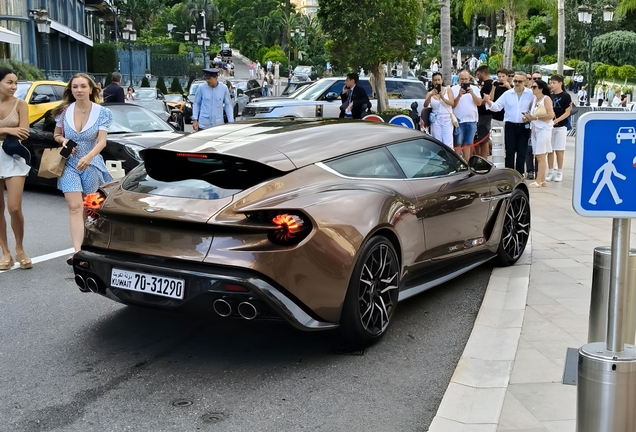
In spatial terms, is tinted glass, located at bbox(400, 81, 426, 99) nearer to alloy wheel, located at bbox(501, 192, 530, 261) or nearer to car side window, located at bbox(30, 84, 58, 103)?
car side window, located at bbox(30, 84, 58, 103)

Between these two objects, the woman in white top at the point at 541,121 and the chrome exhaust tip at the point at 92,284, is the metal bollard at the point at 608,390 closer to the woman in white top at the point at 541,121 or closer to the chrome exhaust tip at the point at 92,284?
the chrome exhaust tip at the point at 92,284

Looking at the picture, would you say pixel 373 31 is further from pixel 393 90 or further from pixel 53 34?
pixel 53 34

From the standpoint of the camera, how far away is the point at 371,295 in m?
5.27

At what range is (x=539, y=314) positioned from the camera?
613 cm

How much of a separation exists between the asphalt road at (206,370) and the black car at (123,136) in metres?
5.00

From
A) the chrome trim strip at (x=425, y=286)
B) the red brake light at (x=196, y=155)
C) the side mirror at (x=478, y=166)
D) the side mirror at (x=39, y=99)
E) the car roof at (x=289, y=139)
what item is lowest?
the chrome trim strip at (x=425, y=286)

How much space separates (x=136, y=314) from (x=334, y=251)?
1924 mm

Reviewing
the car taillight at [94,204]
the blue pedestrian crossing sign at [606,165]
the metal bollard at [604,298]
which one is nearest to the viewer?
the blue pedestrian crossing sign at [606,165]

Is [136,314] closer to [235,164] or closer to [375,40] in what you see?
[235,164]

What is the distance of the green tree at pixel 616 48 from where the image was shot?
6244cm

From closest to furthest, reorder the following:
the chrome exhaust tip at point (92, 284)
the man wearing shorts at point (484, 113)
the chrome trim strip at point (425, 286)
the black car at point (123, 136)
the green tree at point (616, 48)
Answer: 1. the chrome exhaust tip at point (92, 284)
2. the chrome trim strip at point (425, 286)
3. the black car at point (123, 136)
4. the man wearing shorts at point (484, 113)
5. the green tree at point (616, 48)

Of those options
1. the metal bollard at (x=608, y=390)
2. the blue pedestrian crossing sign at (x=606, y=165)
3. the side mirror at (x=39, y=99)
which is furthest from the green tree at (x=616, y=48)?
the metal bollard at (x=608, y=390)

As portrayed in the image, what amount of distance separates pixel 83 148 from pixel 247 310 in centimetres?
334

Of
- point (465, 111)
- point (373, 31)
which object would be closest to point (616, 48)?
point (373, 31)
